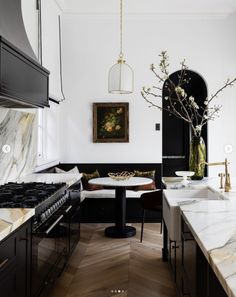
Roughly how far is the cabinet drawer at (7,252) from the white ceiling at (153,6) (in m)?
4.65

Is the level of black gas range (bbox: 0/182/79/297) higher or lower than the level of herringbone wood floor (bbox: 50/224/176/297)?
higher

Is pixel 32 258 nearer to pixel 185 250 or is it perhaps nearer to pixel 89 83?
pixel 185 250

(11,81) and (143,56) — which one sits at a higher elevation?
(143,56)

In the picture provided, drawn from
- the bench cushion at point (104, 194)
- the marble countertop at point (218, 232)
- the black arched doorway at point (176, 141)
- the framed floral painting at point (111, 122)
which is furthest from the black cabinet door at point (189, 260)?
the black arched doorway at point (176, 141)

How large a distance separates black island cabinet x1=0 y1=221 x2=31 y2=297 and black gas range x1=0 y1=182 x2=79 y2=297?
4.5 inches

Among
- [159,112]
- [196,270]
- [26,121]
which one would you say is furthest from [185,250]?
[159,112]

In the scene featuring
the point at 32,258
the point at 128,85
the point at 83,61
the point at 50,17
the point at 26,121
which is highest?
the point at 50,17

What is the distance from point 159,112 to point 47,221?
3.80 metres

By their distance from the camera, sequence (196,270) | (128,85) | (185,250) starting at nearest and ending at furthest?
1. (196,270)
2. (185,250)
3. (128,85)

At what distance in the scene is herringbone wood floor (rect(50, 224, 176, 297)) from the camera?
11.5 feet

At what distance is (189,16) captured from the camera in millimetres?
6441

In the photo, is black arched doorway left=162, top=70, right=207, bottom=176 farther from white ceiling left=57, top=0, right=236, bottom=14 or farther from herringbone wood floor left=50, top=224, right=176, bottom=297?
herringbone wood floor left=50, top=224, right=176, bottom=297

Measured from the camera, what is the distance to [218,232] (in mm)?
1965

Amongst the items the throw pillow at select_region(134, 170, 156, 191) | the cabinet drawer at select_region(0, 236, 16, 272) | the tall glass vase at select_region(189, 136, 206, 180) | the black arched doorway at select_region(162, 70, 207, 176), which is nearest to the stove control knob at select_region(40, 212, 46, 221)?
the cabinet drawer at select_region(0, 236, 16, 272)
